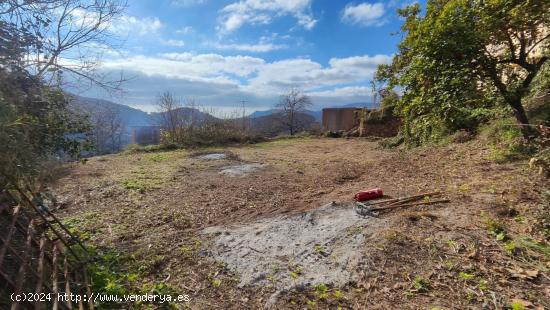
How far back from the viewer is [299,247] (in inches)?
110

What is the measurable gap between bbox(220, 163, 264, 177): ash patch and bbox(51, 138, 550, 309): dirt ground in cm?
59

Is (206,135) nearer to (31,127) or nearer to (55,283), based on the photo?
(31,127)

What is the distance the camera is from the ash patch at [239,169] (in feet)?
21.7

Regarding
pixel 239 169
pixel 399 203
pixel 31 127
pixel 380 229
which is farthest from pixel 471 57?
pixel 31 127

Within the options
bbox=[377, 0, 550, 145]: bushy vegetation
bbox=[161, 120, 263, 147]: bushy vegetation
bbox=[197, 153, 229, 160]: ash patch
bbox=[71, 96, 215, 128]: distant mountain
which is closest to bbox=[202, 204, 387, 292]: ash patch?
bbox=[377, 0, 550, 145]: bushy vegetation

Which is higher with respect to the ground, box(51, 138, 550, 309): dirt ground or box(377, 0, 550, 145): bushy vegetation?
box(377, 0, 550, 145): bushy vegetation

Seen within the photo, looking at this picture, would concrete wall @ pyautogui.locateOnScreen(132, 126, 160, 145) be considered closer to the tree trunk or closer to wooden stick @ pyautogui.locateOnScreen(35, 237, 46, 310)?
wooden stick @ pyautogui.locateOnScreen(35, 237, 46, 310)

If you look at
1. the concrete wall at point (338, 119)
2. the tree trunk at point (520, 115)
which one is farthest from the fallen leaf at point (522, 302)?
the concrete wall at point (338, 119)

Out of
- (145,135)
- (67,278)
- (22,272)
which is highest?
(145,135)

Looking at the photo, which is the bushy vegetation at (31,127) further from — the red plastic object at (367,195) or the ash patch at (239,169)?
the red plastic object at (367,195)

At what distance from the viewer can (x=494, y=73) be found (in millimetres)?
4203

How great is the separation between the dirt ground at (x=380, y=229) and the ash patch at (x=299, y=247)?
6cm

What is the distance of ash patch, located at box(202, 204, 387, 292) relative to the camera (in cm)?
237

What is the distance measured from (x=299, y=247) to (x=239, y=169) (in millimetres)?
4436
